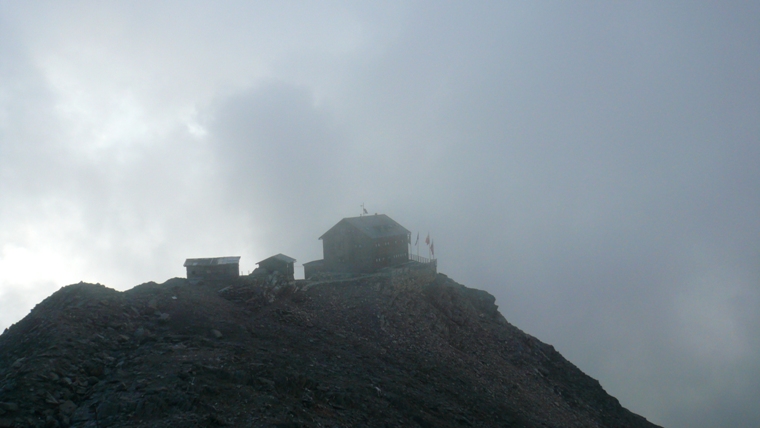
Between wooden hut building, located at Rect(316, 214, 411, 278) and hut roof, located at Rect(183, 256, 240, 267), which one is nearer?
hut roof, located at Rect(183, 256, 240, 267)

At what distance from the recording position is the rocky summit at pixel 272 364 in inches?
667

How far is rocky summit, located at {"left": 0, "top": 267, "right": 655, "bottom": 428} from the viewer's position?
16938mm

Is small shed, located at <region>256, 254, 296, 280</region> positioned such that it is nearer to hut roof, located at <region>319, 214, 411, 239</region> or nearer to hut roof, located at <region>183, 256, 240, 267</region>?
hut roof, located at <region>183, 256, 240, 267</region>

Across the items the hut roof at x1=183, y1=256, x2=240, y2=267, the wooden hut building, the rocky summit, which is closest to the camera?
the rocky summit

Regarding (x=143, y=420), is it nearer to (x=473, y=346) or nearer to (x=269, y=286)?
(x=269, y=286)

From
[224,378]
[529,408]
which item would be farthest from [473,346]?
[224,378]

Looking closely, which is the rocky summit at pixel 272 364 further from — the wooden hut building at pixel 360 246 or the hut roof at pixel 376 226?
the hut roof at pixel 376 226

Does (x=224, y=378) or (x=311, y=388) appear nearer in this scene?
(x=224, y=378)

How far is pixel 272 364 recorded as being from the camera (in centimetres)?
2152

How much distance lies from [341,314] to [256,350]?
10645 mm

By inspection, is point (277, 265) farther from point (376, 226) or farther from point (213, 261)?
point (376, 226)

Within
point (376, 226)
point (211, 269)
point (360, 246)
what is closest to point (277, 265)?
point (211, 269)

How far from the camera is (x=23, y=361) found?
1833 cm

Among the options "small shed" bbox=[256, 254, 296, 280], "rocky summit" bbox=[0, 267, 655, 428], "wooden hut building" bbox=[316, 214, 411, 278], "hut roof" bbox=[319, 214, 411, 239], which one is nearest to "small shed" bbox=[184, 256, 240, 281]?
"rocky summit" bbox=[0, 267, 655, 428]
